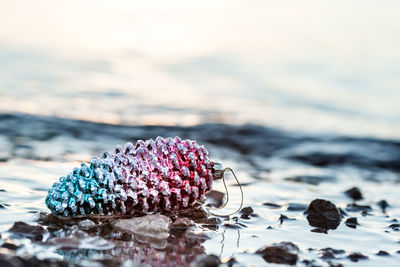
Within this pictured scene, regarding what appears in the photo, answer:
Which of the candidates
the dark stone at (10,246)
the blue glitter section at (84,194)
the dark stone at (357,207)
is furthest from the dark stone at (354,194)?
the dark stone at (10,246)

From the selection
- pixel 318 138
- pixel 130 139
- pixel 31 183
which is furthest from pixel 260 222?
pixel 318 138

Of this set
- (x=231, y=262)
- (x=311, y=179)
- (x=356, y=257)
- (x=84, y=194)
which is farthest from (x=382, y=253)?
(x=311, y=179)

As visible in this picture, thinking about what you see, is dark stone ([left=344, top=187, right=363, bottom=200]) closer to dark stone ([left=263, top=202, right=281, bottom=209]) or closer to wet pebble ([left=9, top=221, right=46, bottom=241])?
dark stone ([left=263, top=202, right=281, bottom=209])

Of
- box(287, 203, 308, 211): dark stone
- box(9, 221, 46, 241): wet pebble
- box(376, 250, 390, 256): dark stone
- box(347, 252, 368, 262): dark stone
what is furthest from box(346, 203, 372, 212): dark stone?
box(9, 221, 46, 241): wet pebble

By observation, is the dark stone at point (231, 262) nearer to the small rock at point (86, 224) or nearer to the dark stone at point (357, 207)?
the small rock at point (86, 224)

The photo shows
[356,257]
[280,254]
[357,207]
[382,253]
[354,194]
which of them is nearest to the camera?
[280,254]

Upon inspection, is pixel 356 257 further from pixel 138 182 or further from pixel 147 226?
pixel 138 182
